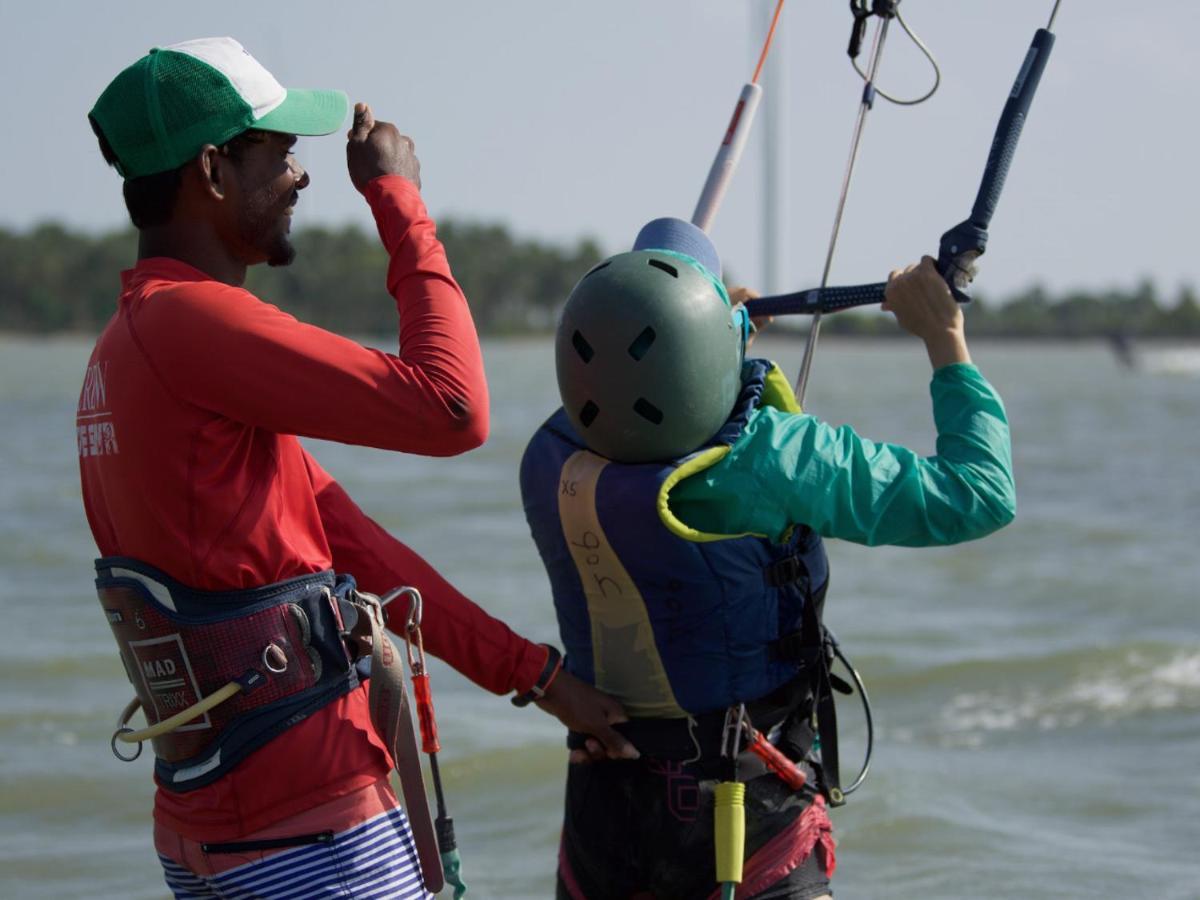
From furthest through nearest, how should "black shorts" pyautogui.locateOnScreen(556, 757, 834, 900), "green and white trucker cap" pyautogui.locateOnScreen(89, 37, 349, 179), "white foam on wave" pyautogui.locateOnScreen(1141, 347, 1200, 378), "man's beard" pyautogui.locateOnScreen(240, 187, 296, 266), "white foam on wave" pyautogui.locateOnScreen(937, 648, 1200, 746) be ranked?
"white foam on wave" pyautogui.locateOnScreen(1141, 347, 1200, 378)
"white foam on wave" pyautogui.locateOnScreen(937, 648, 1200, 746)
"black shorts" pyautogui.locateOnScreen(556, 757, 834, 900)
"man's beard" pyautogui.locateOnScreen(240, 187, 296, 266)
"green and white trucker cap" pyautogui.locateOnScreen(89, 37, 349, 179)

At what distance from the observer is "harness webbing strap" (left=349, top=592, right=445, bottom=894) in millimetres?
2873

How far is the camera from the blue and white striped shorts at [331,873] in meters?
2.73

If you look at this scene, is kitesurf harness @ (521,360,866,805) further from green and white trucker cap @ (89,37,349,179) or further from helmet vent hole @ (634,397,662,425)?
green and white trucker cap @ (89,37,349,179)

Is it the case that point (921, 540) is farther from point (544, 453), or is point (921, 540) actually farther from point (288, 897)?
point (288, 897)

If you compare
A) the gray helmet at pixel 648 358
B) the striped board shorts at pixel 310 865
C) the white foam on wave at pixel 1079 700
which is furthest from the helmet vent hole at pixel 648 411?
the white foam on wave at pixel 1079 700

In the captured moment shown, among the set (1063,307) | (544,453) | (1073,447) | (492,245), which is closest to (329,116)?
(544,453)

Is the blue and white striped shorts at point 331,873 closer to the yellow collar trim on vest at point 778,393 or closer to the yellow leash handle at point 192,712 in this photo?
the yellow leash handle at point 192,712

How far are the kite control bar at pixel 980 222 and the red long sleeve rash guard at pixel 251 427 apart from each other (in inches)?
38.9

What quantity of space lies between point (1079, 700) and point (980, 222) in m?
7.87

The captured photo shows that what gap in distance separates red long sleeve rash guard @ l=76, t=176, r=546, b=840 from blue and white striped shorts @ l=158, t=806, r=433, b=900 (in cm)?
7

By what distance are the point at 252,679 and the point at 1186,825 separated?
5.99 m

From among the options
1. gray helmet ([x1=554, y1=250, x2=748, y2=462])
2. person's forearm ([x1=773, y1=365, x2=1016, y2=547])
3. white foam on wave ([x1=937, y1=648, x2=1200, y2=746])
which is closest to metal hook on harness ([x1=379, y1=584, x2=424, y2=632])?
gray helmet ([x1=554, y1=250, x2=748, y2=462])

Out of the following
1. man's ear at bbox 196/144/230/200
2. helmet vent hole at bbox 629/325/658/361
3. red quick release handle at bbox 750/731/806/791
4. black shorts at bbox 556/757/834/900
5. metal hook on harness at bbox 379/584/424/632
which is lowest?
black shorts at bbox 556/757/834/900

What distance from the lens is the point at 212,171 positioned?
2.78 meters
